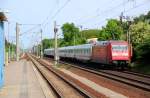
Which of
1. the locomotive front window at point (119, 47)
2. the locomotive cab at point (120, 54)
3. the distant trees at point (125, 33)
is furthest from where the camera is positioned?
the distant trees at point (125, 33)

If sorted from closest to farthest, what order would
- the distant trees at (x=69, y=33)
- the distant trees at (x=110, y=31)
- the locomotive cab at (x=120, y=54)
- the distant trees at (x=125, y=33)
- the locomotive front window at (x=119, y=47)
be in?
the locomotive cab at (x=120, y=54) < the locomotive front window at (x=119, y=47) < the distant trees at (x=125, y=33) < the distant trees at (x=110, y=31) < the distant trees at (x=69, y=33)

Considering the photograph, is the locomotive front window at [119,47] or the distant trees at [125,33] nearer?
the locomotive front window at [119,47]

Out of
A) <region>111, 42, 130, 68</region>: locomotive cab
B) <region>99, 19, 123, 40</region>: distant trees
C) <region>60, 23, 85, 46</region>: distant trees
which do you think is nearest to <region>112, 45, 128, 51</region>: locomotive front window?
<region>111, 42, 130, 68</region>: locomotive cab

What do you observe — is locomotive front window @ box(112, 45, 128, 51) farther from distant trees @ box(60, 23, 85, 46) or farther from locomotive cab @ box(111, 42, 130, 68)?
distant trees @ box(60, 23, 85, 46)

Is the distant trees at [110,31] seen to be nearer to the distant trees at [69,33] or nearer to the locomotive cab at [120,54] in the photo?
the locomotive cab at [120,54]

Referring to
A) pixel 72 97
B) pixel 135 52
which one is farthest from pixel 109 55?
pixel 72 97

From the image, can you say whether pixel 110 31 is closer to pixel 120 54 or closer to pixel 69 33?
pixel 120 54

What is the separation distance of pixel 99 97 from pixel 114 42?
21.8 m

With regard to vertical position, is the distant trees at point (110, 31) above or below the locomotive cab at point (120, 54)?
above

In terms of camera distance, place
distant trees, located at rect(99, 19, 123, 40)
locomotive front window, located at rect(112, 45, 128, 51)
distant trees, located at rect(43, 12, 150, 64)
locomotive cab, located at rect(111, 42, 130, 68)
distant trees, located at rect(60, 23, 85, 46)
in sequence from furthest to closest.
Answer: distant trees, located at rect(60, 23, 85, 46), distant trees, located at rect(99, 19, 123, 40), distant trees, located at rect(43, 12, 150, 64), locomotive front window, located at rect(112, 45, 128, 51), locomotive cab, located at rect(111, 42, 130, 68)


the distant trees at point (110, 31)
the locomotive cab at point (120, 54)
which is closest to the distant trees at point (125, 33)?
the distant trees at point (110, 31)

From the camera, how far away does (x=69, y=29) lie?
438 ft

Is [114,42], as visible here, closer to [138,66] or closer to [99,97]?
[138,66]

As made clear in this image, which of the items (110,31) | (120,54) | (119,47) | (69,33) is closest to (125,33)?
(110,31)
